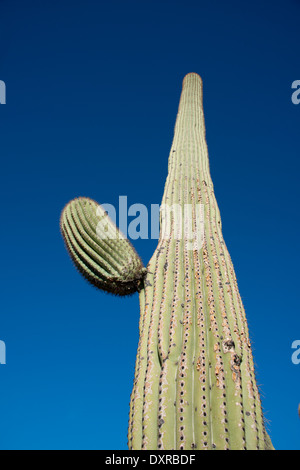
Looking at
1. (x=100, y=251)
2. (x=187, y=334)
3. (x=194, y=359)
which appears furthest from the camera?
(x=100, y=251)

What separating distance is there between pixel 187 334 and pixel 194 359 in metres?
0.19

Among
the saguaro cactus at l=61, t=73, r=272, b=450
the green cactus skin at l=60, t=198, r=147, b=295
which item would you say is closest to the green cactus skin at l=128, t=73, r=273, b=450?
the saguaro cactus at l=61, t=73, r=272, b=450

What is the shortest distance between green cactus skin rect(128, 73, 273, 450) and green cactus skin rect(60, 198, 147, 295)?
185 mm

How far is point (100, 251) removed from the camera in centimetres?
331

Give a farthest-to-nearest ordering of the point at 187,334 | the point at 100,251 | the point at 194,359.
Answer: the point at 100,251
the point at 187,334
the point at 194,359

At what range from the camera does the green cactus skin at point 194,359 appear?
2.00 metres

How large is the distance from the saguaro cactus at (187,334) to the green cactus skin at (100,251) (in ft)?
0.04

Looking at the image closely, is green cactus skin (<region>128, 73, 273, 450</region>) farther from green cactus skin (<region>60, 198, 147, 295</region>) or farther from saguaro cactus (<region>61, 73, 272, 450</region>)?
green cactus skin (<region>60, 198, 147, 295</region>)

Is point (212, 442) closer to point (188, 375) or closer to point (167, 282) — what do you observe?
point (188, 375)

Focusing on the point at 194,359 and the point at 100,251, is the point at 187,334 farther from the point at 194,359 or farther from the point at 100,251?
the point at 100,251

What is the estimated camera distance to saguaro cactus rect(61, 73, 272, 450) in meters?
2.02

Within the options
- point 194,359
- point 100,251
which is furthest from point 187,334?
point 100,251

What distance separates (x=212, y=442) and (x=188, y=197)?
8.18ft

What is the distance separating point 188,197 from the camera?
3.87m
